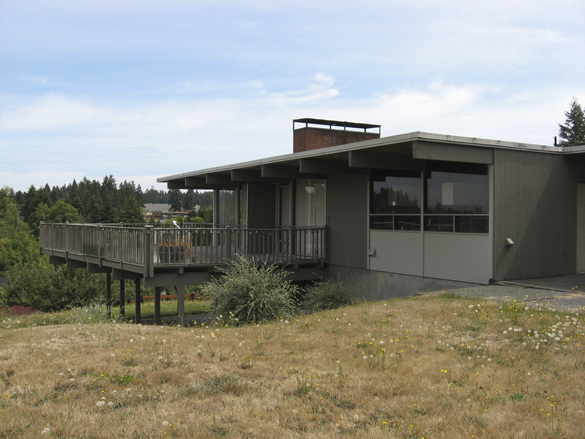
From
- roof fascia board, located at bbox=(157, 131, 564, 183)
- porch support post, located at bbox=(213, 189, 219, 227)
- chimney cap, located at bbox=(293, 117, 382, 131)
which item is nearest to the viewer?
roof fascia board, located at bbox=(157, 131, 564, 183)

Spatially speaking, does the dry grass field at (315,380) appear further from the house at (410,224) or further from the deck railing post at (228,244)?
the deck railing post at (228,244)

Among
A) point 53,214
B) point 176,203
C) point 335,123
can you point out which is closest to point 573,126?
point 335,123

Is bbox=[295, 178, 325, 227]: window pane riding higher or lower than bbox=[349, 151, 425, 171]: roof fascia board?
lower

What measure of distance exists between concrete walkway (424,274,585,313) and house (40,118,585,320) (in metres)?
0.40

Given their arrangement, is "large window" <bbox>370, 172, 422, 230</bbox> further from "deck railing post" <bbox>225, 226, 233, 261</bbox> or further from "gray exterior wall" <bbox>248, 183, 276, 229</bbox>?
"gray exterior wall" <bbox>248, 183, 276, 229</bbox>

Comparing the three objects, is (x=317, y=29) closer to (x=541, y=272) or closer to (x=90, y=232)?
(x=541, y=272)

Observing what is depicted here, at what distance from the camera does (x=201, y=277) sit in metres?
13.4

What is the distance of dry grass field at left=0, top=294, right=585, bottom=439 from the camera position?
4598 millimetres

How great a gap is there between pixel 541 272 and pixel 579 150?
2761 mm

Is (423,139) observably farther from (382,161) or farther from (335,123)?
(335,123)

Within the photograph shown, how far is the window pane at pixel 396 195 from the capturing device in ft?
40.7

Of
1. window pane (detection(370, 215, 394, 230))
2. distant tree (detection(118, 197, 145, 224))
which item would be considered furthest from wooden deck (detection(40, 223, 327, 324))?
distant tree (detection(118, 197, 145, 224))

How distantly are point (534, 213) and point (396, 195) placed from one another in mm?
3009

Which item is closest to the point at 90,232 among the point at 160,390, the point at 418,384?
the point at 160,390
